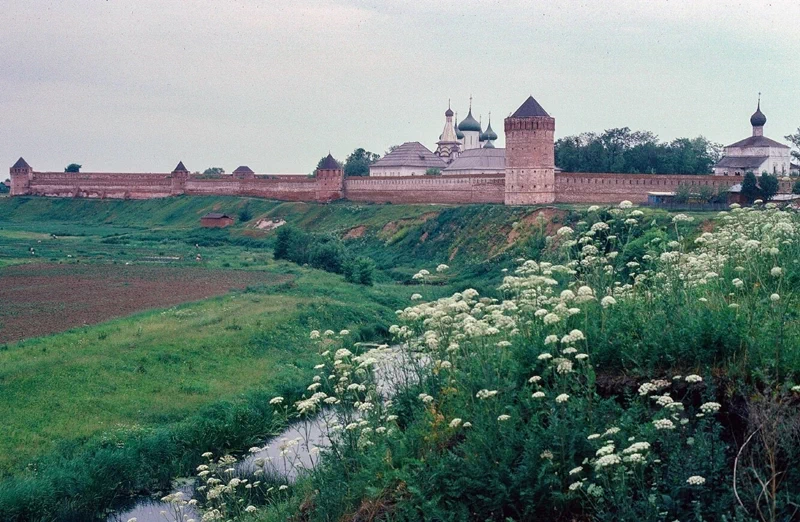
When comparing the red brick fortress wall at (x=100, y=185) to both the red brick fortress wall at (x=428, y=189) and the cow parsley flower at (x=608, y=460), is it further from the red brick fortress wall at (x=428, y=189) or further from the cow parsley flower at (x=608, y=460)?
the cow parsley flower at (x=608, y=460)

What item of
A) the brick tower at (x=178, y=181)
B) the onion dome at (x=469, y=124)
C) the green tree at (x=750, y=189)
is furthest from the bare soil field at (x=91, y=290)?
the onion dome at (x=469, y=124)

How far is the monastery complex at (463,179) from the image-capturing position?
1641 inches

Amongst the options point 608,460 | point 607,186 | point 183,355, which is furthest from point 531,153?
point 608,460

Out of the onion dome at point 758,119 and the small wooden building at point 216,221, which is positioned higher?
the onion dome at point 758,119

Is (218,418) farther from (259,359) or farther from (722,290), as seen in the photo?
(722,290)

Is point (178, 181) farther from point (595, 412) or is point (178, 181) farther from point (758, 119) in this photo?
point (595, 412)

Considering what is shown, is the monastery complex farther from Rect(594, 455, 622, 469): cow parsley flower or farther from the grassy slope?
Rect(594, 455, 622, 469): cow parsley flower

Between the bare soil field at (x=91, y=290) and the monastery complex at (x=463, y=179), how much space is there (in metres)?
14.3

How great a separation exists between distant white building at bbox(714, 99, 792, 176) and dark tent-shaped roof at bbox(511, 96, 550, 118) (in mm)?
10362

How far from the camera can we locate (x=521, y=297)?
8.48 meters

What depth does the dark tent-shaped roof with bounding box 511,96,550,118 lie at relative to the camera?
41188 millimetres

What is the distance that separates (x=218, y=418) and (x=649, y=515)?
10.5 metres

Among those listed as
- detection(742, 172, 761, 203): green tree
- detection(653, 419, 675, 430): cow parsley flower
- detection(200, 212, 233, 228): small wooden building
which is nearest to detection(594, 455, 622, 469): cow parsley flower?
detection(653, 419, 675, 430): cow parsley flower

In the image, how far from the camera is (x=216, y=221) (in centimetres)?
5528
